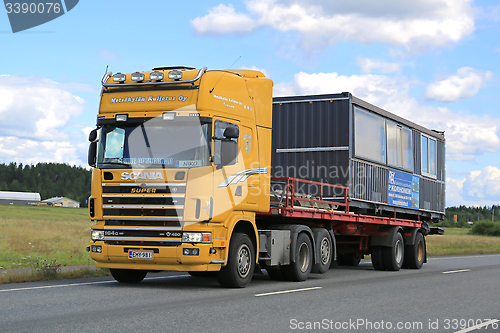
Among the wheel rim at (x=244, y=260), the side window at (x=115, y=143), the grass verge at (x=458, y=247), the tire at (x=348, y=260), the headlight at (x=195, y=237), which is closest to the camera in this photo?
the headlight at (x=195, y=237)

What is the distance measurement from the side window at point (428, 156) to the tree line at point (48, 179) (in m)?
157

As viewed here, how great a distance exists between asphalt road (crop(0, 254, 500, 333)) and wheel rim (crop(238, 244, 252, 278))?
0.35 metres

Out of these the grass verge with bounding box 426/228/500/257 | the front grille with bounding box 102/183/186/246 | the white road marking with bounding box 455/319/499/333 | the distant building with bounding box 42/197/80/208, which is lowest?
the grass verge with bounding box 426/228/500/257

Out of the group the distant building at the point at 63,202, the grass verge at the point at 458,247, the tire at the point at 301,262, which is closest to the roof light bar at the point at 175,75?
the tire at the point at 301,262

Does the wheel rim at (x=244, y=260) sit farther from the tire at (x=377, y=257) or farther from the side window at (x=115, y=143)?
the tire at (x=377, y=257)

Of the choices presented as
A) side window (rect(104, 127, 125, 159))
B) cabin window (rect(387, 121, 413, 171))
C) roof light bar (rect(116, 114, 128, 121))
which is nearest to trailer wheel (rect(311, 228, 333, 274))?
cabin window (rect(387, 121, 413, 171))

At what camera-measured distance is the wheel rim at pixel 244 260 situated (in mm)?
11141

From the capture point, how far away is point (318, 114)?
15648 millimetres

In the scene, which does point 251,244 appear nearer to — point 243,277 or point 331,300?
point 243,277

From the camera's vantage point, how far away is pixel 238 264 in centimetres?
1108

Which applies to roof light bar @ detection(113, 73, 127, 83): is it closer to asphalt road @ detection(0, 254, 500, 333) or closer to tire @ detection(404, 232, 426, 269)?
asphalt road @ detection(0, 254, 500, 333)

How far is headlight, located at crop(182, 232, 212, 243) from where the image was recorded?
10.3 m

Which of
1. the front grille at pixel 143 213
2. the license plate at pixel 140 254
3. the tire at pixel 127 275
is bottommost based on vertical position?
the tire at pixel 127 275

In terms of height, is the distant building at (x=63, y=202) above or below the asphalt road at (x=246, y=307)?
above
